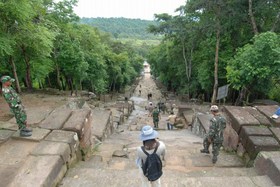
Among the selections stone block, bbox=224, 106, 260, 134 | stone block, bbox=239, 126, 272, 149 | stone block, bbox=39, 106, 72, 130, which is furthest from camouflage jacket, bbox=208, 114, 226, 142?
stone block, bbox=39, 106, 72, 130

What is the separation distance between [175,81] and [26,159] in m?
36.8

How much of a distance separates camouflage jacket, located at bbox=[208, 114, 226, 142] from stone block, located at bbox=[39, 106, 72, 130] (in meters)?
3.54

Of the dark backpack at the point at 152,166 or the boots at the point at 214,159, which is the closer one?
the dark backpack at the point at 152,166

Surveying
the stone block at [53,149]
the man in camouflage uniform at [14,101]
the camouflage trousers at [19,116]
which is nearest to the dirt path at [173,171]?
the stone block at [53,149]

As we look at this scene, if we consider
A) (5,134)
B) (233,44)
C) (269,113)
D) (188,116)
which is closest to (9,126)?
(5,134)

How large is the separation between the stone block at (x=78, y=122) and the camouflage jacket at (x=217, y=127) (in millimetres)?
3048

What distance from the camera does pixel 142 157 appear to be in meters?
3.59

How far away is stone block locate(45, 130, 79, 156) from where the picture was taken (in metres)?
5.21

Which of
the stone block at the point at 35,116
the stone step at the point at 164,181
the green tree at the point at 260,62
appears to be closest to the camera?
the stone step at the point at 164,181

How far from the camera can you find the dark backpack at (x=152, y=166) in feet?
11.6

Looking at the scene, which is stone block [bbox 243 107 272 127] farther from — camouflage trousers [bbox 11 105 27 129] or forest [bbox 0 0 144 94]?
forest [bbox 0 0 144 94]

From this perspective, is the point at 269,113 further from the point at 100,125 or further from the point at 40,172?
the point at 100,125

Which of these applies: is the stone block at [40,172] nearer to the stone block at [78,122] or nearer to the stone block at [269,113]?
the stone block at [78,122]

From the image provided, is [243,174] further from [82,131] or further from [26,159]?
[26,159]
